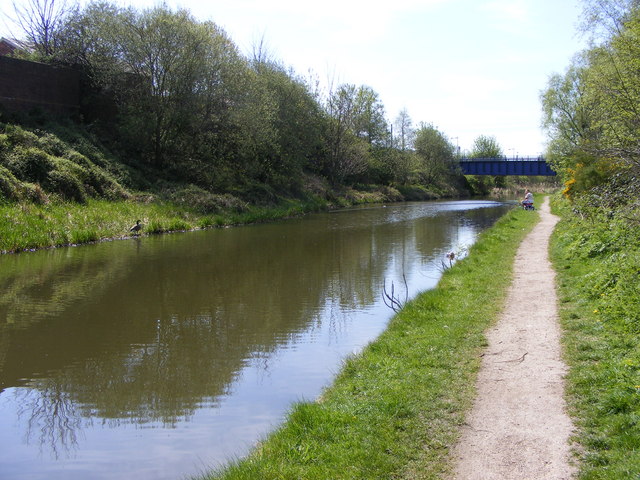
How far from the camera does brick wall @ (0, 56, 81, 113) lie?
102ft

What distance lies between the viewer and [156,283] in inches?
595

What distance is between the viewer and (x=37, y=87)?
3350cm

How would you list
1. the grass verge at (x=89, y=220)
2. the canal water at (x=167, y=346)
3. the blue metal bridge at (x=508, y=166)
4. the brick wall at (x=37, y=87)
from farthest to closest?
the blue metal bridge at (x=508, y=166) < the brick wall at (x=37, y=87) < the grass verge at (x=89, y=220) < the canal water at (x=167, y=346)

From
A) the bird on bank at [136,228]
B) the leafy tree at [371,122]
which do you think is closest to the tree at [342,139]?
the leafy tree at [371,122]

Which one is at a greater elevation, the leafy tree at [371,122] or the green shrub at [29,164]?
the leafy tree at [371,122]

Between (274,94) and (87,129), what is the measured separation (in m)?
16.4

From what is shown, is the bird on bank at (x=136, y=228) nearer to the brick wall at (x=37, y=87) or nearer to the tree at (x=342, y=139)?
the brick wall at (x=37, y=87)

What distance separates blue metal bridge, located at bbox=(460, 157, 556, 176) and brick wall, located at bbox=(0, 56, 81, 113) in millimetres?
61370

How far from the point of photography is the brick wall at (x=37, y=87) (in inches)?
1225

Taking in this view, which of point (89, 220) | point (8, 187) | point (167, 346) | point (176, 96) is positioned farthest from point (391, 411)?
point (176, 96)

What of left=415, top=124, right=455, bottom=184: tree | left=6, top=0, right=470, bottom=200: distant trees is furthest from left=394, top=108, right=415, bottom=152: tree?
left=6, top=0, right=470, bottom=200: distant trees

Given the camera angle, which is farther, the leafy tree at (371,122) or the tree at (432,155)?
the tree at (432,155)

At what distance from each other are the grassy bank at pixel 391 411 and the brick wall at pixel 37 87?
29961 millimetres

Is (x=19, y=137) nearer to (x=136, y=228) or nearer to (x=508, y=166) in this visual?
(x=136, y=228)
